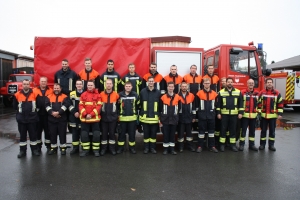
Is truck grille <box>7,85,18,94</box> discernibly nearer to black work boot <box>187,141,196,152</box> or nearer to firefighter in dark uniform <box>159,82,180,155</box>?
firefighter in dark uniform <box>159,82,180,155</box>

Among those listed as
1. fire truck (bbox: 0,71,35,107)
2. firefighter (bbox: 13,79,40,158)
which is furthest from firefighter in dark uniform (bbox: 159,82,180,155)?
fire truck (bbox: 0,71,35,107)

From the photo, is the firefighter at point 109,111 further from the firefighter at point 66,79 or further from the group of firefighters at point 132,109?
the firefighter at point 66,79

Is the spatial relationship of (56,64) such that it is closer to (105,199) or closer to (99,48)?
(99,48)

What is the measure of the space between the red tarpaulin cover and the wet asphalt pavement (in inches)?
85.1

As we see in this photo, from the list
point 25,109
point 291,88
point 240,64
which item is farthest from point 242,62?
point 291,88

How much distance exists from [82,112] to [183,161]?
2502 millimetres

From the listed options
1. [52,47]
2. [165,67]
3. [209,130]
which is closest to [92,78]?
[52,47]

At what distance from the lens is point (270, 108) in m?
6.60

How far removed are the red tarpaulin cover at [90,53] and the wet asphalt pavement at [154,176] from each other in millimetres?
2161

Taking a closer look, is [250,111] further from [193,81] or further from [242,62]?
[242,62]

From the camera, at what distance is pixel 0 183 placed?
450cm

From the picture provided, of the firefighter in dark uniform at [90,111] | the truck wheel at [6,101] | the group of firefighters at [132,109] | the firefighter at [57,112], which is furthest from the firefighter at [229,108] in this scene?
the truck wheel at [6,101]

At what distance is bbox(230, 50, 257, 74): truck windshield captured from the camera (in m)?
7.67

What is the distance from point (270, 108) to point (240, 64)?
174cm
